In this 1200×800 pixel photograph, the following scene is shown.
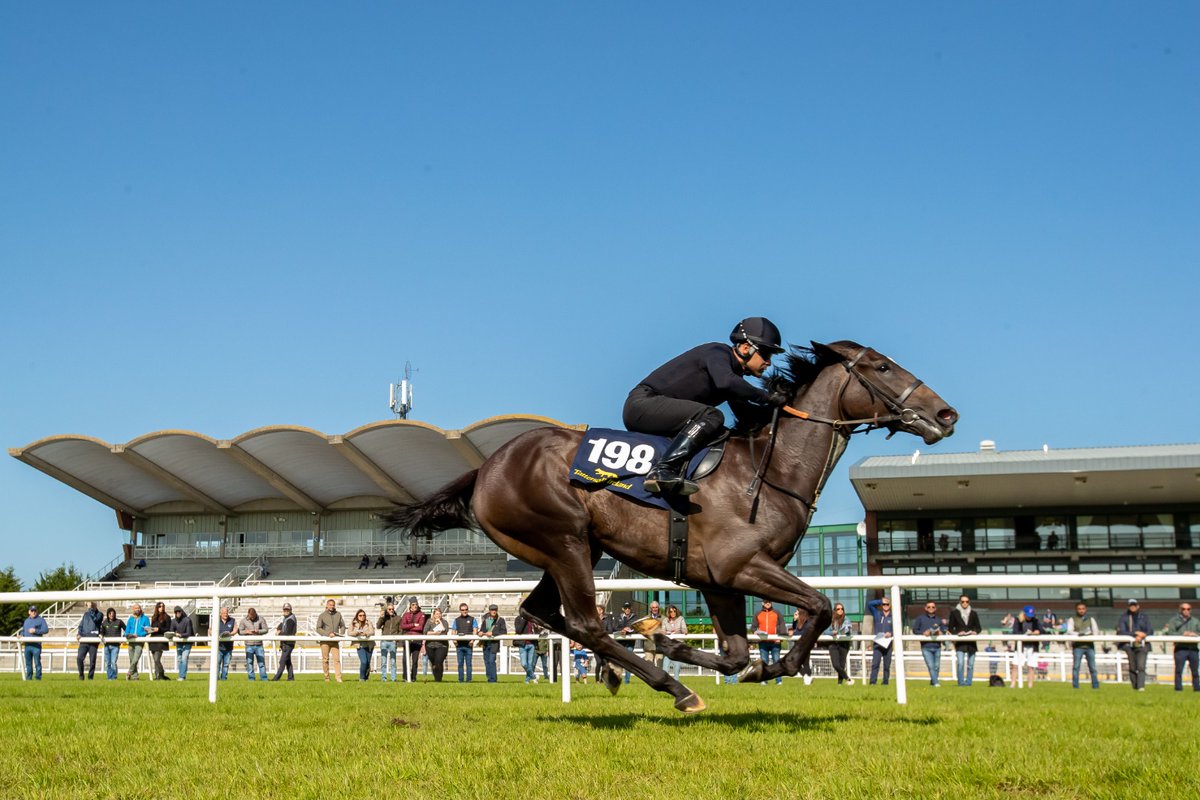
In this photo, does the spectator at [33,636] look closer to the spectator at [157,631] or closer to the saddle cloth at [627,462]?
the spectator at [157,631]

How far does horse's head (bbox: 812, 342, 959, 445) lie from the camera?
7371mm

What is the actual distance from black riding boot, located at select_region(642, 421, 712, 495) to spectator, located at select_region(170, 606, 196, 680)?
45.3 ft

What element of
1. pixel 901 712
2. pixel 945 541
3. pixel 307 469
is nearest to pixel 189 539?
pixel 307 469

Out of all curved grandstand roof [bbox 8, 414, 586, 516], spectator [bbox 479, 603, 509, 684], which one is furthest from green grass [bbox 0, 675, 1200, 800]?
curved grandstand roof [bbox 8, 414, 586, 516]

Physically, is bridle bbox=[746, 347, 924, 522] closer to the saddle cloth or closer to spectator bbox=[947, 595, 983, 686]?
the saddle cloth

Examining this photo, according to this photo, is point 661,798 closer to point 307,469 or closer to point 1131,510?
point 1131,510

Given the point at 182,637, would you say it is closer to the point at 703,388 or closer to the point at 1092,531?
the point at 703,388

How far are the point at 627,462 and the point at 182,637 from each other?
46.6 feet

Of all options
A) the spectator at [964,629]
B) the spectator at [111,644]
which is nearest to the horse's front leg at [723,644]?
the spectator at [964,629]

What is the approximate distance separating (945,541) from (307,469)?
30.9 m

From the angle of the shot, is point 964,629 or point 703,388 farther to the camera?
point 964,629

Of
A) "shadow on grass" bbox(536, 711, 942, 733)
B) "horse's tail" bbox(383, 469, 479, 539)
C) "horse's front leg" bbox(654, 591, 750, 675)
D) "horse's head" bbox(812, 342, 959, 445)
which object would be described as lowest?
"shadow on grass" bbox(536, 711, 942, 733)

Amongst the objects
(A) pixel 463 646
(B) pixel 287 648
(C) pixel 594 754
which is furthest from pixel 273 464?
(C) pixel 594 754

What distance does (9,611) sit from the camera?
167 feet
